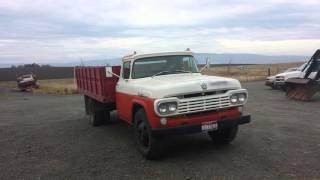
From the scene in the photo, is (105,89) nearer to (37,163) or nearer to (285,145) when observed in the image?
(37,163)

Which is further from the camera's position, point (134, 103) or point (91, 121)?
point (91, 121)

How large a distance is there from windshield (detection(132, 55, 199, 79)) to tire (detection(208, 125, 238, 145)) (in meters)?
1.51

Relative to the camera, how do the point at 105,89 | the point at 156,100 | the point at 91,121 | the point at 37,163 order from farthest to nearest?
the point at 91,121 < the point at 105,89 < the point at 37,163 < the point at 156,100

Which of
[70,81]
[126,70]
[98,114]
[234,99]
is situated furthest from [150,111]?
[70,81]

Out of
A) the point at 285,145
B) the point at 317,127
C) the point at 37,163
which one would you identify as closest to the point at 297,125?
the point at 317,127

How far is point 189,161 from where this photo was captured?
26.9 feet

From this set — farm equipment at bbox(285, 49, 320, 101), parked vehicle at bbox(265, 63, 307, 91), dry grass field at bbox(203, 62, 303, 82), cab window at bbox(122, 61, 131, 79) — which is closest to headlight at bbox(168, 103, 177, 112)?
cab window at bbox(122, 61, 131, 79)

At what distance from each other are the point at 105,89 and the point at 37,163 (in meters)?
3.02

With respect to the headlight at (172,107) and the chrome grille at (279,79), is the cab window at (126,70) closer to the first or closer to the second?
the headlight at (172,107)

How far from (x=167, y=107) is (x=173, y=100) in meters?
0.16

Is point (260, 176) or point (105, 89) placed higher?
point (105, 89)

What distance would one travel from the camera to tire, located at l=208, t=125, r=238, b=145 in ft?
30.2

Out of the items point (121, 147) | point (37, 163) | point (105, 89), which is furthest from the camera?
point (105, 89)

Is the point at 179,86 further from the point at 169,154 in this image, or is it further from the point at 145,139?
the point at 169,154
